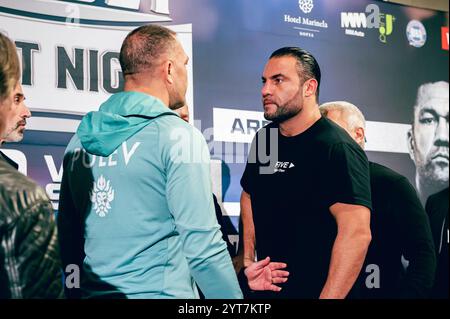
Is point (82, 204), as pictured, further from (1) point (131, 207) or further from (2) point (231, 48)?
(2) point (231, 48)

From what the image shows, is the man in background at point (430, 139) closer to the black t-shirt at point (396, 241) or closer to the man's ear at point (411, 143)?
the man's ear at point (411, 143)

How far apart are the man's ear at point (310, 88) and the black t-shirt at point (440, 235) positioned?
1.19 metres

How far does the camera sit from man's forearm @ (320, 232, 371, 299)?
2715 mm

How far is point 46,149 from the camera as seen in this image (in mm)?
2672

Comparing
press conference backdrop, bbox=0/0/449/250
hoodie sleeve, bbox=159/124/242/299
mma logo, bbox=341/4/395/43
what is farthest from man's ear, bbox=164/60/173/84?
mma logo, bbox=341/4/395/43

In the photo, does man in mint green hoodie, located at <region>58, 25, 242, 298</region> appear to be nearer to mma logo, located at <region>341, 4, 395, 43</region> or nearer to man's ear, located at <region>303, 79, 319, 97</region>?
man's ear, located at <region>303, 79, 319, 97</region>

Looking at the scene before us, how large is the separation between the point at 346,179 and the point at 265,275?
580 millimetres

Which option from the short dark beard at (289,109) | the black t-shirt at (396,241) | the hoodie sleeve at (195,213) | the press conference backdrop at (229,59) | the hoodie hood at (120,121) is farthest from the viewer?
the black t-shirt at (396,241)

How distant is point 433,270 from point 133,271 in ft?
6.80

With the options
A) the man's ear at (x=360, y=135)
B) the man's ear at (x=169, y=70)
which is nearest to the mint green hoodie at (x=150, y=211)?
the man's ear at (x=169, y=70)

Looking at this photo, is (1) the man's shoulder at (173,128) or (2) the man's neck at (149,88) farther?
(2) the man's neck at (149,88)

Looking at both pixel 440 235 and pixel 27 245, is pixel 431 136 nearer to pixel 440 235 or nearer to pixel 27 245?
pixel 440 235

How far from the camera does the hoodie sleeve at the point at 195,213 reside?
1979mm

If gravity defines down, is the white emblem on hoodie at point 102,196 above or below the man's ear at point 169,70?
below
